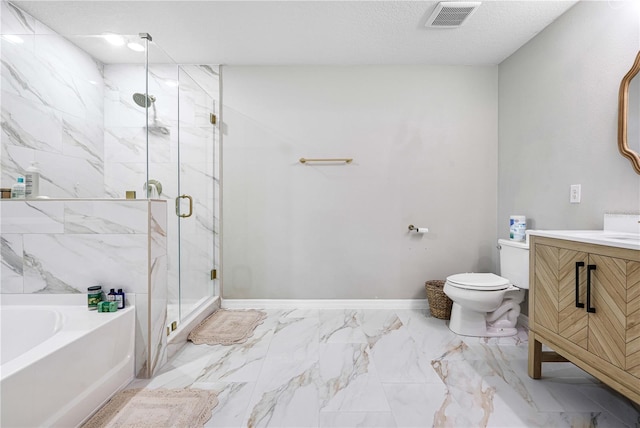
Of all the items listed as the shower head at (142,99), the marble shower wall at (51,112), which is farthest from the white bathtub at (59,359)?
the shower head at (142,99)

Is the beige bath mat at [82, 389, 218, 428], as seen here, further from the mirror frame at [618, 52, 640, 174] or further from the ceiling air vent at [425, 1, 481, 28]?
the ceiling air vent at [425, 1, 481, 28]

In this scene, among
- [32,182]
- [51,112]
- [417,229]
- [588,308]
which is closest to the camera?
[588,308]

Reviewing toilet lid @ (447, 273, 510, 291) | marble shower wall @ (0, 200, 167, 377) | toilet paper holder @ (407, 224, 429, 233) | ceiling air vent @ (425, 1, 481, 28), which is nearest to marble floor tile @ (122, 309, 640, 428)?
toilet lid @ (447, 273, 510, 291)

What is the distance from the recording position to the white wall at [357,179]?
2775 mm

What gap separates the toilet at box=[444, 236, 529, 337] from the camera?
2.12 meters

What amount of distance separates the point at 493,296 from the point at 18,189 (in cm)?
293

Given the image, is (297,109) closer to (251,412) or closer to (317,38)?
(317,38)

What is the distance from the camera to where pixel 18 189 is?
1.67 metres

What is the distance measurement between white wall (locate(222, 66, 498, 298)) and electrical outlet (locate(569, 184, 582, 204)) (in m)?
0.84

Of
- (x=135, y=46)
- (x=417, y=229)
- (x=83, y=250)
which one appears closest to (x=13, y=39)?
(x=135, y=46)

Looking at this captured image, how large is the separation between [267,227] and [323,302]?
0.85 m

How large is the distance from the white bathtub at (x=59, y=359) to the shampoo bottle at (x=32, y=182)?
55cm

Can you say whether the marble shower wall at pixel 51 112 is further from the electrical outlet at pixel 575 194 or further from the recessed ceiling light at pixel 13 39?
the electrical outlet at pixel 575 194

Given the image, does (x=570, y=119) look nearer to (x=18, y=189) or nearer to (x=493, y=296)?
(x=493, y=296)
